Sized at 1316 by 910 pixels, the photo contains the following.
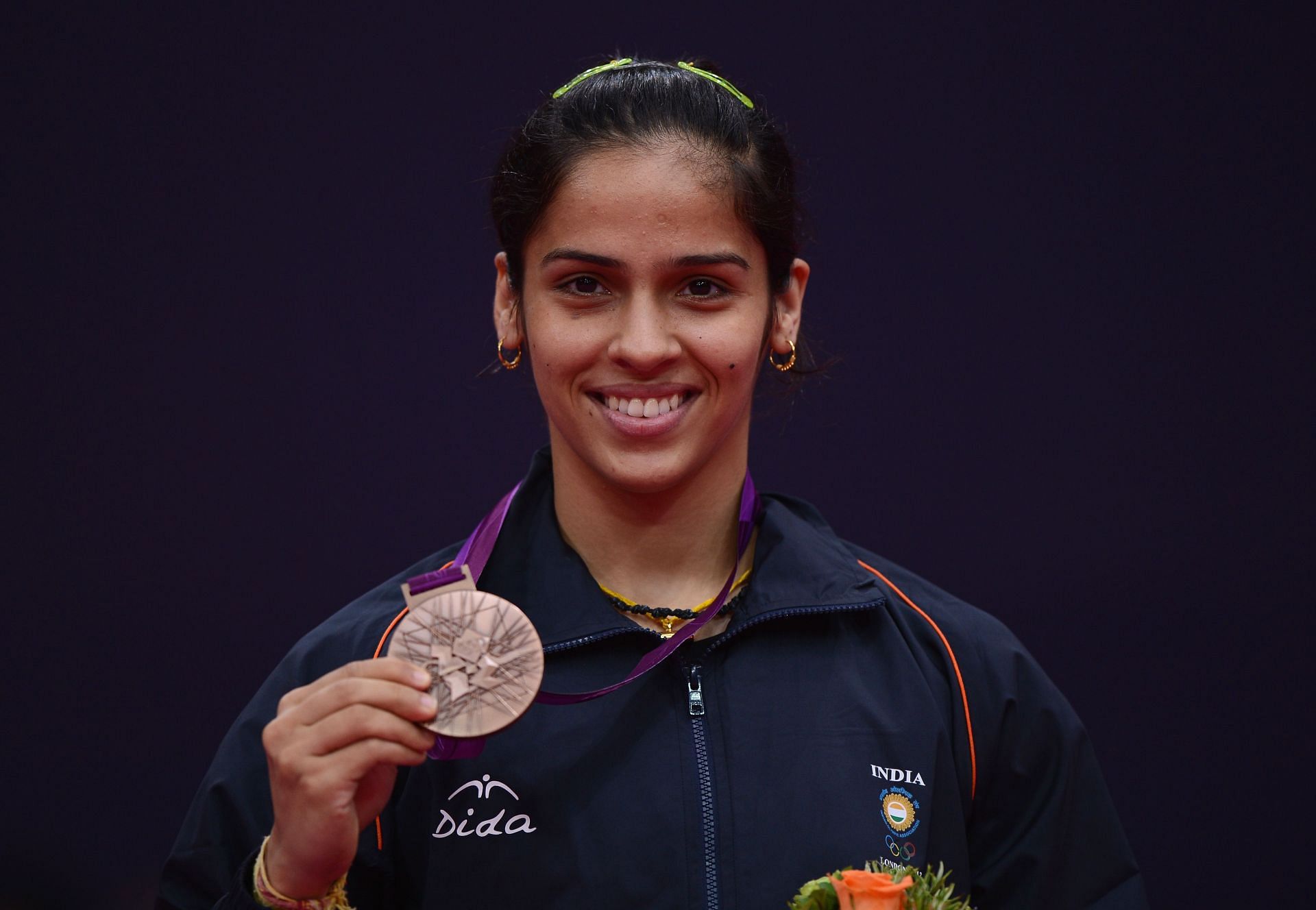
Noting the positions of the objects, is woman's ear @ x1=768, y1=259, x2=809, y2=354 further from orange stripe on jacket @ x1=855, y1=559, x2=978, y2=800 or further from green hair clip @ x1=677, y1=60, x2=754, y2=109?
orange stripe on jacket @ x1=855, y1=559, x2=978, y2=800

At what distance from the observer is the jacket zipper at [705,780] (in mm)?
1423

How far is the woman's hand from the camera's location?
4.08 ft

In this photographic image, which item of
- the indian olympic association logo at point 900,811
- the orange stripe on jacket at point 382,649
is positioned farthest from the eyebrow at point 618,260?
the indian olympic association logo at point 900,811

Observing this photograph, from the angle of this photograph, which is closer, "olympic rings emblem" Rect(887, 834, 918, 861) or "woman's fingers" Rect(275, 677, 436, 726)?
"woman's fingers" Rect(275, 677, 436, 726)

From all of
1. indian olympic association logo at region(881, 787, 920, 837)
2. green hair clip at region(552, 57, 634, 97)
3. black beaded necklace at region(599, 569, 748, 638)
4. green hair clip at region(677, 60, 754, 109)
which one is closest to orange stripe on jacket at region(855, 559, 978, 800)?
indian olympic association logo at region(881, 787, 920, 837)

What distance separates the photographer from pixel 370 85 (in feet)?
8.20

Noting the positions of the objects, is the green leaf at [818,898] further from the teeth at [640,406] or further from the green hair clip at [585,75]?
the green hair clip at [585,75]

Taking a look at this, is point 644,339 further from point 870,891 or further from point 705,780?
point 870,891

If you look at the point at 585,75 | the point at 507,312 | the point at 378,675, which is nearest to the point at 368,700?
the point at 378,675

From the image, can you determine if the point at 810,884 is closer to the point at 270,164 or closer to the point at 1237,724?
the point at 1237,724

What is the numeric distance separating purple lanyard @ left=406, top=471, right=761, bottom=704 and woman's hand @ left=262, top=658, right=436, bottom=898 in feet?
0.31

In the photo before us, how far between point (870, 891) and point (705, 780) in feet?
0.95

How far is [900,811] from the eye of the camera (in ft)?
4.93

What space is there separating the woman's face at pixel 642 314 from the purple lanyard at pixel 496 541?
0.15 metres
